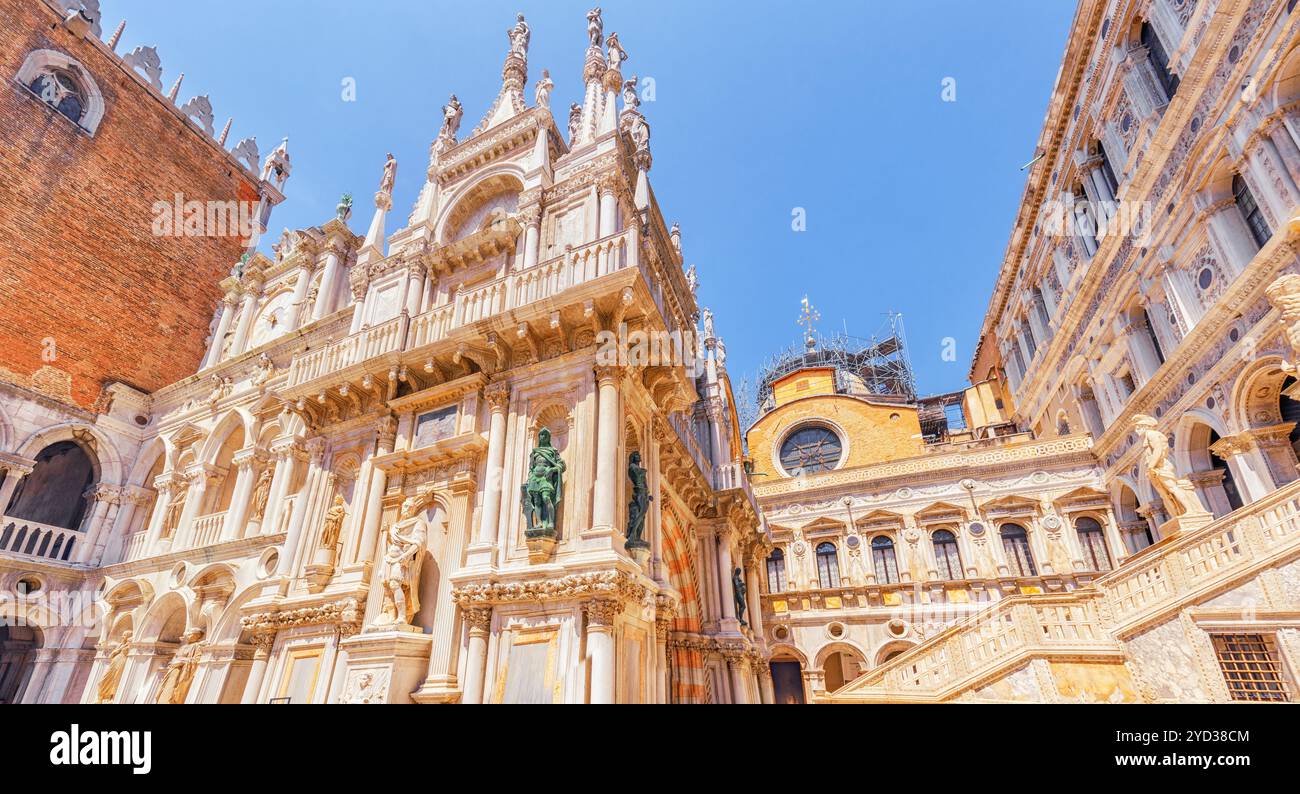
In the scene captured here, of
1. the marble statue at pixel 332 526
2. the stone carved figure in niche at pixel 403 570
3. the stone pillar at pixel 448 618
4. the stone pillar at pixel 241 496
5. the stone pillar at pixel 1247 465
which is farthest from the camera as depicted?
the stone pillar at pixel 241 496

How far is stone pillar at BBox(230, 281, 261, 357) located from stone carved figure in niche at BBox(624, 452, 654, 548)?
16072mm

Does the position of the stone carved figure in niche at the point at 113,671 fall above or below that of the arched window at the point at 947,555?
below

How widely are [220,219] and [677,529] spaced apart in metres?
23.4

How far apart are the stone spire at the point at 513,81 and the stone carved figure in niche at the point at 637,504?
9.69 m

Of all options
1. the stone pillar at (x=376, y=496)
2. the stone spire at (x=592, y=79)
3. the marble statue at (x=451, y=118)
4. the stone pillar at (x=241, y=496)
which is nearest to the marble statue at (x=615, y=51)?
the stone spire at (x=592, y=79)

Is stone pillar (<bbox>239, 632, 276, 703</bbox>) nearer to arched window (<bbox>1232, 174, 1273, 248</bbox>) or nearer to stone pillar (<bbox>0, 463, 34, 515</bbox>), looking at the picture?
stone pillar (<bbox>0, 463, 34, 515</bbox>)

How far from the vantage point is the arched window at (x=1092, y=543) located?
18.2 meters

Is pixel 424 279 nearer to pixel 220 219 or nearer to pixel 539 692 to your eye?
pixel 539 692

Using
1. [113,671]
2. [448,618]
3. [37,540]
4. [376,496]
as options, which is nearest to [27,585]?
[37,540]

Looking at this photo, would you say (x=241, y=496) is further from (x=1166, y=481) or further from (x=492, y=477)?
(x=1166, y=481)

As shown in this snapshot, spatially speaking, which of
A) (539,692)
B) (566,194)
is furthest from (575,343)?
(539,692)

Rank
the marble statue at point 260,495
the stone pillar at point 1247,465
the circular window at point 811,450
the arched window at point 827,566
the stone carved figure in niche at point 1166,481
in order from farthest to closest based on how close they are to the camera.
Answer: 1. the circular window at point 811,450
2. the arched window at point 827,566
3. the marble statue at point 260,495
4. the stone pillar at point 1247,465
5. the stone carved figure in niche at point 1166,481

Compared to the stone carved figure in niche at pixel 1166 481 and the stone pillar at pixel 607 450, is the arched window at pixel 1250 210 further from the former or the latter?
the stone pillar at pixel 607 450
